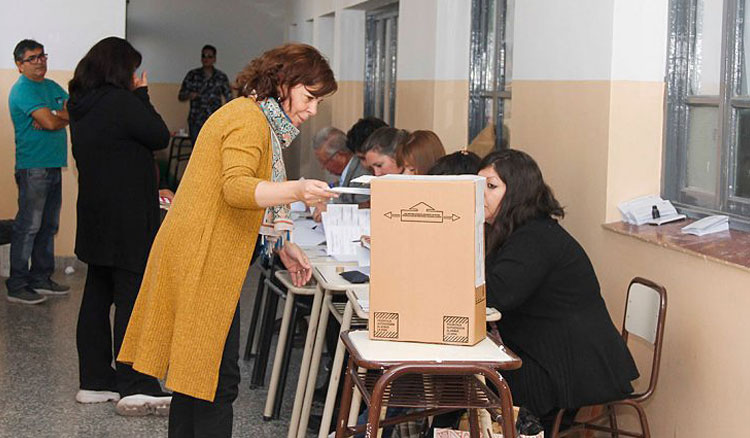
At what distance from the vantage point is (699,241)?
3504 millimetres

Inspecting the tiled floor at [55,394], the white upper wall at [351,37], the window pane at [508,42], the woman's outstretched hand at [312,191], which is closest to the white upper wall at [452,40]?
the window pane at [508,42]

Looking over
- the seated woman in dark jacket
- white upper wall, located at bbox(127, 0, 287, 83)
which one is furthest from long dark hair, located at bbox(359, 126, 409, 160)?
white upper wall, located at bbox(127, 0, 287, 83)

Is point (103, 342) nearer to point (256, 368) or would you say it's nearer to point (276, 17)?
point (256, 368)

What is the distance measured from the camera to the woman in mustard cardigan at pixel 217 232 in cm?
285

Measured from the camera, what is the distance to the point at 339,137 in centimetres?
605

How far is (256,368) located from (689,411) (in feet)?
7.02

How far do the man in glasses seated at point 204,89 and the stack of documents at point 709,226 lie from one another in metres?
8.69

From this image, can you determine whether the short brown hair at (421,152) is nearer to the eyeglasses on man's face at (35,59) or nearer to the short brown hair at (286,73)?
the short brown hair at (286,73)

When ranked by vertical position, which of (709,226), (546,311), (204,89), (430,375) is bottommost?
(430,375)

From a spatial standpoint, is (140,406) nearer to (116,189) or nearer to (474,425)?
(116,189)

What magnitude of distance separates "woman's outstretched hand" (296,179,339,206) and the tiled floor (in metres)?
1.88

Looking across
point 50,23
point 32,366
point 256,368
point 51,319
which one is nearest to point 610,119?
point 256,368

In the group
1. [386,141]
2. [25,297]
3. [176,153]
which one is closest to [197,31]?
[176,153]

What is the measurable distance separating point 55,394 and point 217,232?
7.52 ft
